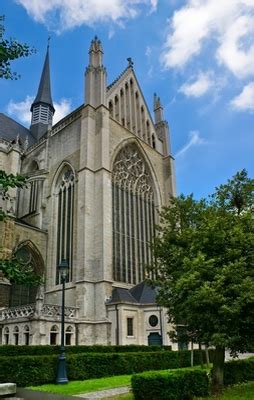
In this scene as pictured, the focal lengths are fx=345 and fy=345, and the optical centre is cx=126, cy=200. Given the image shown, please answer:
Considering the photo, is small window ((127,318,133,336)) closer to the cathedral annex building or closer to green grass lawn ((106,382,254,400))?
the cathedral annex building

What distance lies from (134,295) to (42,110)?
32978 mm

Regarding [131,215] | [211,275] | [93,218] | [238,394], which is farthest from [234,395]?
[131,215]

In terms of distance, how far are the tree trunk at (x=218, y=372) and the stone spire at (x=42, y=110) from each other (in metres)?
40.3

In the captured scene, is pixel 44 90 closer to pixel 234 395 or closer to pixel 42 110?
pixel 42 110

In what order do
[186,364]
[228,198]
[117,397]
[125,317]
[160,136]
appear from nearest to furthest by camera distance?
1. [117,397]
2. [228,198]
3. [186,364]
4. [125,317]
5. [160,136]

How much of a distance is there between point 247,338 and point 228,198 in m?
5.64

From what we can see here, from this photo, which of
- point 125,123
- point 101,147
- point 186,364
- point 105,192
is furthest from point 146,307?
point 125,123

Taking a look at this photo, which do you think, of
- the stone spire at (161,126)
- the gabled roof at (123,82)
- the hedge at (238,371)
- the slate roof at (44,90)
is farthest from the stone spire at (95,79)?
the hedge at (238,371)

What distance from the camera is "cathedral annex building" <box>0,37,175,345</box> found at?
76.4 feet

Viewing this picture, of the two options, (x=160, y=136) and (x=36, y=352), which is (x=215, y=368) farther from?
(x=160, y=136)

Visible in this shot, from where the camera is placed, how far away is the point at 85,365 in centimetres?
1388

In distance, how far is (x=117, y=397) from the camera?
9.20m

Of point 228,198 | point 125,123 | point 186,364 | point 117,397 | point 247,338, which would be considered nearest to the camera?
point 117,397

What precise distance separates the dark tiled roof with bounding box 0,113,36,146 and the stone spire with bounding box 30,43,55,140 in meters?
1.72
